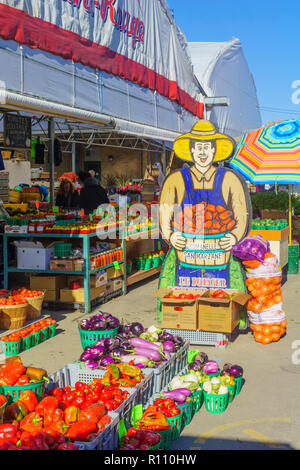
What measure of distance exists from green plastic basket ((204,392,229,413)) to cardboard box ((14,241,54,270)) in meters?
4.31

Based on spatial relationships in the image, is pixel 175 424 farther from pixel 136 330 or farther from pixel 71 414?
pixel 136 330

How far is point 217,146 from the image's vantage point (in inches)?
279

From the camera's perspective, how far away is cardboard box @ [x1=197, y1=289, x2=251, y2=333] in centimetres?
639

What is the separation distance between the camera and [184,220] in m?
7.30

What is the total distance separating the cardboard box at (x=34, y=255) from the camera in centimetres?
833

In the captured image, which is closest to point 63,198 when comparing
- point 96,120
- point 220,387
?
point 96,120

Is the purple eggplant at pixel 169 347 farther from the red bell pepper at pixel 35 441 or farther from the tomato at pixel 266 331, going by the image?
the red bell pepper at pixel 35 441

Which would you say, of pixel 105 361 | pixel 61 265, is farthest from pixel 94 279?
pixel 105 361

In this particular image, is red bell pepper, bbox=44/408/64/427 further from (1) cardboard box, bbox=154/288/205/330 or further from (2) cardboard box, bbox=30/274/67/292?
(2) cardboard box, bbox=30/274/67/292

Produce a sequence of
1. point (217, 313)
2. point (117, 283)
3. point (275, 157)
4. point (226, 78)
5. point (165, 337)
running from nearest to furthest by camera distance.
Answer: point (165, 337)
point (217, 313)
point (117, 283)
point (275, 157)
point (226, 78)

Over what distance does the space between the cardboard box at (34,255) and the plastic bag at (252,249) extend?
10.3ft

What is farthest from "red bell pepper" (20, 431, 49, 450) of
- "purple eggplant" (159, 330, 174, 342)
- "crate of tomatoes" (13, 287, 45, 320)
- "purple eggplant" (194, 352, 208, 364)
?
"crate of tomatoes" (13, 287, 45, 320)

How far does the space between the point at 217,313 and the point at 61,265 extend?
2900 mm
